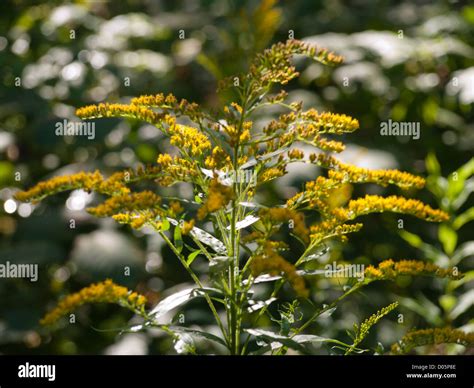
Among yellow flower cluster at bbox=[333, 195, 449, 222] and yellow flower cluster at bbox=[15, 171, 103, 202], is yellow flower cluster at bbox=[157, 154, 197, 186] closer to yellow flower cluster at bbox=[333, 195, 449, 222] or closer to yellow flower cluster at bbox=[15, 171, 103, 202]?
yellow flower cluster at bbox=[15, 171, 103, 202]

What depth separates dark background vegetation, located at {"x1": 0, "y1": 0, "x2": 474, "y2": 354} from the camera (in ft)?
9.89

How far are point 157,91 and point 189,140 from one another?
229cm

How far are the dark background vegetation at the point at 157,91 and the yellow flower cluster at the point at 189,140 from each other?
1.15 metres

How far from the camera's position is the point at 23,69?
3.75 m

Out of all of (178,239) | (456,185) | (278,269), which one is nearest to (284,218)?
(278,269)

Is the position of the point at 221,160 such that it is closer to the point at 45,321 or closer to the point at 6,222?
the point at 45,321

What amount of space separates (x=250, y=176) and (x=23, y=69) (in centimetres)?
245

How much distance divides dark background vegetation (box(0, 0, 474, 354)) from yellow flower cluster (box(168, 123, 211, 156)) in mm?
1146

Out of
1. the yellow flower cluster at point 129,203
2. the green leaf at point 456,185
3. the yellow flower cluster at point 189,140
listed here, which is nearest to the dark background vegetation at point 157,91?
the green leaf at point 456,185

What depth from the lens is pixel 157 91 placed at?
3801mm

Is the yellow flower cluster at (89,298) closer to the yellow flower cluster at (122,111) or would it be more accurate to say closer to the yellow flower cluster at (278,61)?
the yellow flower cluster at (122,111)

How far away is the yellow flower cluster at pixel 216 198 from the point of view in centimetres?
134

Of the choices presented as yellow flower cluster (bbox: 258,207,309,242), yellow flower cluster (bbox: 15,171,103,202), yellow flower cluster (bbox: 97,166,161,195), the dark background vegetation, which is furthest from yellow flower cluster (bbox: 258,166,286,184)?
the dark background vegetation

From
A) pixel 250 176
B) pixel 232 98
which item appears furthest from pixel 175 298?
pixel 232 98
